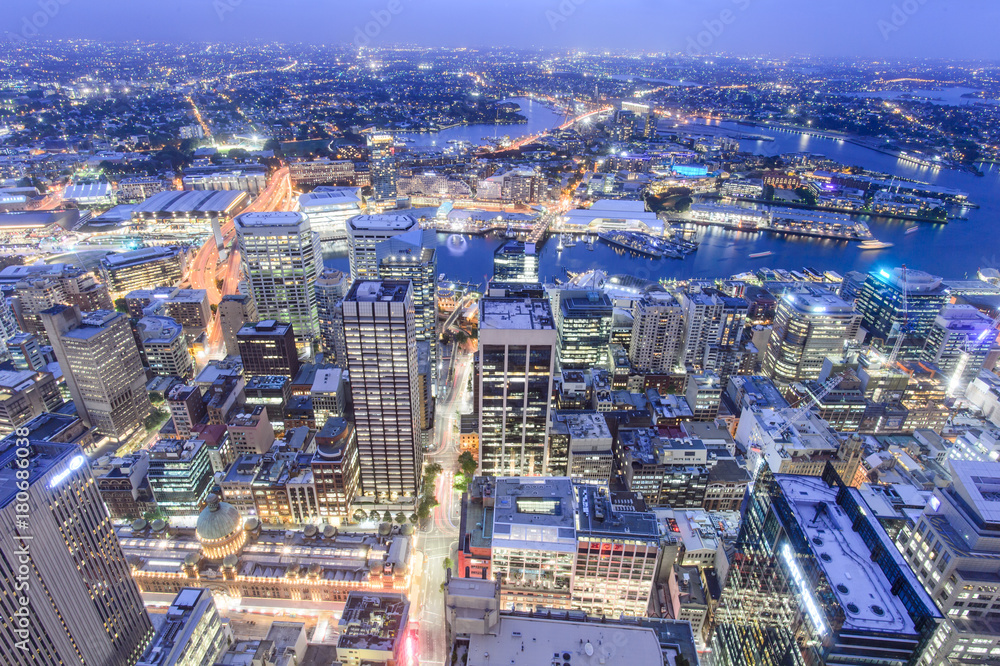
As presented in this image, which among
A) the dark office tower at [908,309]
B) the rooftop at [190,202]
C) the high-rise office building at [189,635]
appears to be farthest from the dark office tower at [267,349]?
the dark office tower at [908,309]

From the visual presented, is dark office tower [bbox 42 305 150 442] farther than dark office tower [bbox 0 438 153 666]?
Yes

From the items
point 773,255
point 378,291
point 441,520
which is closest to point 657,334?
point 441,520

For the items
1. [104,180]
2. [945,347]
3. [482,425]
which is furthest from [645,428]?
[104,180]

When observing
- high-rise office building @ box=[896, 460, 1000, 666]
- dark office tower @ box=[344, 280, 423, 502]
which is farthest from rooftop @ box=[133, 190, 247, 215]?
high-rise office building @ box=[896, 460, 1000, 666]

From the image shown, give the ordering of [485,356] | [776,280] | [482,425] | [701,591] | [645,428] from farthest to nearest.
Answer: [776,280] → [645,428] → [482,425] → [485,356] → [701,591]

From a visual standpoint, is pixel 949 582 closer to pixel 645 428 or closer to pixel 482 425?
pixel 645 428

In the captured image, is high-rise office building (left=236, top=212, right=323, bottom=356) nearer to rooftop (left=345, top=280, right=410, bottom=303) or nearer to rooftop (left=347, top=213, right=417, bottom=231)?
rooftop (left=347, top=213, right=417, bottom=231)
